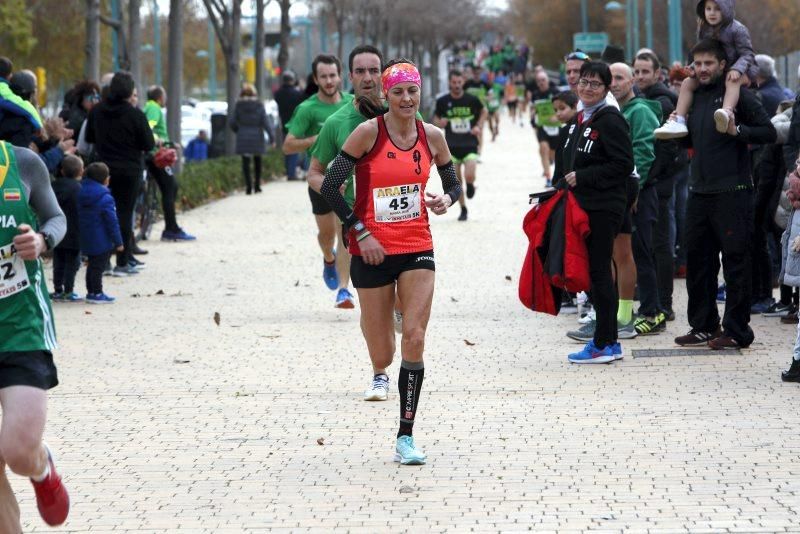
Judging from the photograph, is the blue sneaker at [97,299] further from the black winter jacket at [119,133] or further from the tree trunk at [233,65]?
the tree trunk at [233,65]

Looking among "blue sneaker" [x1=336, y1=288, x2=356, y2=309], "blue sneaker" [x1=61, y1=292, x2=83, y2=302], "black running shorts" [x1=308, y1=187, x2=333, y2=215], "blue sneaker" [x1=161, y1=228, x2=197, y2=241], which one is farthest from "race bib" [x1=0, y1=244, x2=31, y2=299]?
"blue sneaker" [x1=161, y1=228, x2=197, y2=241]

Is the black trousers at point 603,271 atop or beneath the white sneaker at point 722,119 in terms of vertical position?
beneath

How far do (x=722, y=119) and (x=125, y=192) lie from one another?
7.98 meters

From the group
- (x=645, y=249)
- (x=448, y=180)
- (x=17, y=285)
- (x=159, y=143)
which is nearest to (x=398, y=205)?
(x=448, y=180)

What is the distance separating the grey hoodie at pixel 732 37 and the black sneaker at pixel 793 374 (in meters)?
1.96

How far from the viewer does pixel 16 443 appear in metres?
5.34

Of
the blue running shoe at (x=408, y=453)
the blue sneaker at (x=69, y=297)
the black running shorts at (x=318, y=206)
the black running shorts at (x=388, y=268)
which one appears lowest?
the blue running shoe at (x=408, y=453)

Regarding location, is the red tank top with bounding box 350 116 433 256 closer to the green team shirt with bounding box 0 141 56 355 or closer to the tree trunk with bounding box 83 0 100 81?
the green team shirt with bounding box 0 141 56 355

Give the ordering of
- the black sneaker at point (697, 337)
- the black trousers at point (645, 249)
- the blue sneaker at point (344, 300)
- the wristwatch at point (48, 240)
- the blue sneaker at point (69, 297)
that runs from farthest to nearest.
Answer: the blue sneaker at point (69, 297) → the blue sneaker at point (344, 300) → the black trousers at point (645, 249) → the black sneaker at point (697, 337) → the wristwatch at point (48, 240)

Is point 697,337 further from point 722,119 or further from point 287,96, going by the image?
point 287,96

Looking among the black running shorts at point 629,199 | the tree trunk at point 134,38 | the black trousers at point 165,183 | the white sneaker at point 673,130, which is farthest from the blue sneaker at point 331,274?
the tree trunk at point 134,38

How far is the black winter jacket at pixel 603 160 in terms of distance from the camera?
32.4 ft

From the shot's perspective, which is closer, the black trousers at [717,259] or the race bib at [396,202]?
the race bib at [396,202]

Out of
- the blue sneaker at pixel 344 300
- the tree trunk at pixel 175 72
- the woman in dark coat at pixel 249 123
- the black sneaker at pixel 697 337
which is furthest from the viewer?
the woman in dark coat at pixel 249 123
